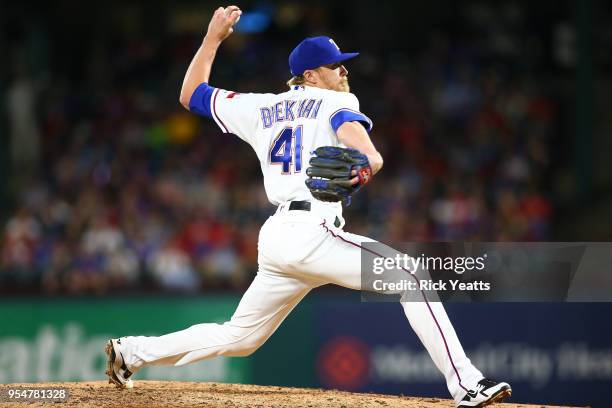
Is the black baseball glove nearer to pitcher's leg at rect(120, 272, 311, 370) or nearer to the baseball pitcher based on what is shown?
the baseball pitcher

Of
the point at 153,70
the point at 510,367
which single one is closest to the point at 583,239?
the point at 510,367

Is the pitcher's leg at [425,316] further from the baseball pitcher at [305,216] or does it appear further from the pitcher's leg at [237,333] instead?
the pitcher's leg at [237,333]

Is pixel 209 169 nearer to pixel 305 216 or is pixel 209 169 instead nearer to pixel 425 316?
pixel 305 216

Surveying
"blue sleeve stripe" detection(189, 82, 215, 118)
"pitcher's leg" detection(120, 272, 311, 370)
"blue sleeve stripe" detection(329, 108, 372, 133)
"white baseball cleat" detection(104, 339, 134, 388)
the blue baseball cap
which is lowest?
"white baseball cleat" detection(104, 339, 134, 388)

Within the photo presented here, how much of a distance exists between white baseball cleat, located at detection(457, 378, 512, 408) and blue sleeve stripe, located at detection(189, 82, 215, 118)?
1.94 m

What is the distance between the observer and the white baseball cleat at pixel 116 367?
555 cm

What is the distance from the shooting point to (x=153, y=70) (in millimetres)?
14844

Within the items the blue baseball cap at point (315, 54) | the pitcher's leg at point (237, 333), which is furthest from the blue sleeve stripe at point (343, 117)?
the pitcher's leg at point (237, 333)

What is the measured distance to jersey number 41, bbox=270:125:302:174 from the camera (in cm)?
506

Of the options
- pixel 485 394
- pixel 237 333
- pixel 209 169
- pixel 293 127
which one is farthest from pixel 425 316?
pixel 209 169

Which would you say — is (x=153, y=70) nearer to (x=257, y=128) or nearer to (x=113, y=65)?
(x=113, y=65)

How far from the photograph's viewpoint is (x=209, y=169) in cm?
1263

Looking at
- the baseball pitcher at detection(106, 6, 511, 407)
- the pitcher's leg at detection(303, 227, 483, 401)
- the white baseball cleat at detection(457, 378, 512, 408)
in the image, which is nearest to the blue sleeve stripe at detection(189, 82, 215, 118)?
the baseball pitcher at detection(106, 6, 511, 407)

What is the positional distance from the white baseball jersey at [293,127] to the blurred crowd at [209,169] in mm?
4999
